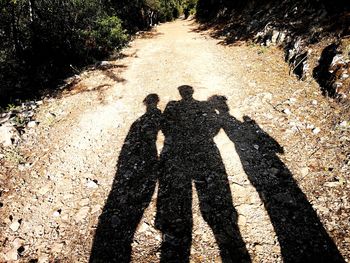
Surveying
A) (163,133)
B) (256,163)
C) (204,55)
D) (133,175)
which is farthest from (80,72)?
(256,163)

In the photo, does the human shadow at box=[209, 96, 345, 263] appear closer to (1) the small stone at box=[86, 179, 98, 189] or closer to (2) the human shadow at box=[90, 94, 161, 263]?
(2) the human shadow at box=[90, 94, 161, 263]

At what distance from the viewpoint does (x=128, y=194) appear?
15.7ft

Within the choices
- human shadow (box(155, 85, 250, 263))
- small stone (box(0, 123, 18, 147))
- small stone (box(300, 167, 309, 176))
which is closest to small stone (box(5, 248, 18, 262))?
human shadow (box(155, 85, 250, 263))

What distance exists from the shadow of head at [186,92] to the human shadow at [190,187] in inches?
40.4

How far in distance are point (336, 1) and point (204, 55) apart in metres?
5.18

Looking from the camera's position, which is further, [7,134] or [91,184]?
[7,134]

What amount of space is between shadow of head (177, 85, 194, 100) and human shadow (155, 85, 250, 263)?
1026 millimetres

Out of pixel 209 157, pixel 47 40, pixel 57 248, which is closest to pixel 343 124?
pixel 209 157

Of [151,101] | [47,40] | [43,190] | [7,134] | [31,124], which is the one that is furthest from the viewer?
[47,40]

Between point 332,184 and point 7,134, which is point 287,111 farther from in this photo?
point 7,134

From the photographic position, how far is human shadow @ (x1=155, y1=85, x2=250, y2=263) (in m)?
3.79

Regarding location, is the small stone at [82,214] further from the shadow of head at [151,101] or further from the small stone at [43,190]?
the shadow of head at [151,101]

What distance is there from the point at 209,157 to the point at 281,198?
1583 millimetres

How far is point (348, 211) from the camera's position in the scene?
12.9ft
